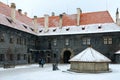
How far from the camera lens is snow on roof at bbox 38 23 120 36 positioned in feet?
139

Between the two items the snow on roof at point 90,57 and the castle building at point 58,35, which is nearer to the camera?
the snow on roof at point 90,57

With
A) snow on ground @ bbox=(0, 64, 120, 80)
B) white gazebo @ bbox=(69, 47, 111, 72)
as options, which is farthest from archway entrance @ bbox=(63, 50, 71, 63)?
snow on ground @ bbox=(0, 64, 120, 80)

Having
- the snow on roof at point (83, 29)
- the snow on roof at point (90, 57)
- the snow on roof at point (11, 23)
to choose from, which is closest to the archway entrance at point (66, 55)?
the snow on roof at point (83, 29)

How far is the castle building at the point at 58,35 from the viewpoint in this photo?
38.7 metres

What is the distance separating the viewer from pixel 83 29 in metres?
44.4

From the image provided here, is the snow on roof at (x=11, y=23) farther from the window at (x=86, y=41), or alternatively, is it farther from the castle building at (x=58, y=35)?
the window at (x=86, y=41)

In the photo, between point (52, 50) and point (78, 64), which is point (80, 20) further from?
point (78, 64)

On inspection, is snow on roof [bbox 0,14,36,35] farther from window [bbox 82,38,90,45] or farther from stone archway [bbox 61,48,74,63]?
window [bbox 82,38,90,45]

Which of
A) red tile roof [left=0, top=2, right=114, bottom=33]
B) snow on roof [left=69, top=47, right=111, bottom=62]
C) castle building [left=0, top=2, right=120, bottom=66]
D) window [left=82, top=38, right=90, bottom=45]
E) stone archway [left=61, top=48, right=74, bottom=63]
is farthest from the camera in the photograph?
stone archway [left=61, top=48, right=74, bottom=63]

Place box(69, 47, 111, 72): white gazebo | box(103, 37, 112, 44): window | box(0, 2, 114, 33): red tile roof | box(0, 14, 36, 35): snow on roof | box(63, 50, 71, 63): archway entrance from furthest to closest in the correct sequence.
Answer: box(63, 50, 71, 63): archway entrance, box(0, 2, 114, 33): red tile roof, box(103, 37, 112, 44): window, box(0, 14, 36, 35): snow on roof, box(69, 47, 111, 72): white gazebo

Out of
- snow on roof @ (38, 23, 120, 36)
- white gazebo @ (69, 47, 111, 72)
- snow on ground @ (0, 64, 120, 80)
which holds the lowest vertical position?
snow on ground @ (0, 64, 120, 80)

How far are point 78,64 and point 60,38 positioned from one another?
2086cm

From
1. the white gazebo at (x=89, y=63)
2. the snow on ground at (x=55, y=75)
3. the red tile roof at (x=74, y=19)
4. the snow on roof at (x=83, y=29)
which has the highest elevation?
the red tile roof at (x=74, y=19)

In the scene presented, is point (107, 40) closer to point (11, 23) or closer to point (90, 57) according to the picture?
point (11, 23)
